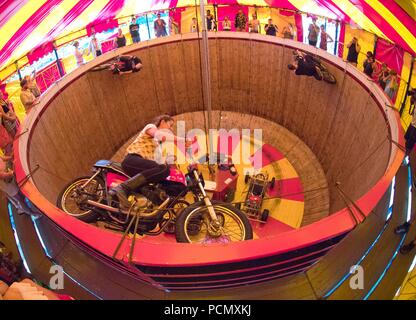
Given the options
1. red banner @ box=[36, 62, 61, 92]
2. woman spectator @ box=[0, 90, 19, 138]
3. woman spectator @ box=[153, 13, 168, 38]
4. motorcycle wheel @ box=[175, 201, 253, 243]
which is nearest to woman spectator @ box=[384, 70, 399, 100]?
motorcycle wheel @ box=[175, 201, 253, 243]

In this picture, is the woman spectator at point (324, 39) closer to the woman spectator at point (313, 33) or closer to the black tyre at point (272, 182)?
the woman spectator at point (313, 33)

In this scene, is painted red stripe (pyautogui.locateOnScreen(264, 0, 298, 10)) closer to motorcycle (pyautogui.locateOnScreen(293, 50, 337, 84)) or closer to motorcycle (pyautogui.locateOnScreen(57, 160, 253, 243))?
motorcycle (pyautogui.locateOnScreen(293, 50, 337, 84))

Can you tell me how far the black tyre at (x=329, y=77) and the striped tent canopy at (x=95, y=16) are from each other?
1371mm

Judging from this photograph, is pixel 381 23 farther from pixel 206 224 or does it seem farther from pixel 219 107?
pixel 206 224

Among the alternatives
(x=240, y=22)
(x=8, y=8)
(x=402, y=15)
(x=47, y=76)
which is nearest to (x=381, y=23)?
(x=402, y=15)

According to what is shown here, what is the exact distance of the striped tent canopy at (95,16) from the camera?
5.35 metres

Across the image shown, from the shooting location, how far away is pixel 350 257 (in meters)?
3.52

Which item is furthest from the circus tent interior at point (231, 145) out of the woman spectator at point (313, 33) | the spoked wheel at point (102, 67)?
the woman spectator at point (313, 33)

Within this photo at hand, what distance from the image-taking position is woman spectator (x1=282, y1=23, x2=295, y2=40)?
7746mm

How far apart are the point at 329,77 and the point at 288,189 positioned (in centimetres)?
193

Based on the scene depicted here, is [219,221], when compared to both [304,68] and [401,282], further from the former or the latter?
[304,68]

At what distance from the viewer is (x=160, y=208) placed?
12.8 feet

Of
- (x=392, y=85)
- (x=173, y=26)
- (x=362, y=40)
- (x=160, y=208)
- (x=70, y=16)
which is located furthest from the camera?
(x=173, y=26)

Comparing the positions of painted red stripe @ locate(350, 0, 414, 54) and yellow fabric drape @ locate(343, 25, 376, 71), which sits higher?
yellow fabric drape @ locate(343, 25, 376, 71)
